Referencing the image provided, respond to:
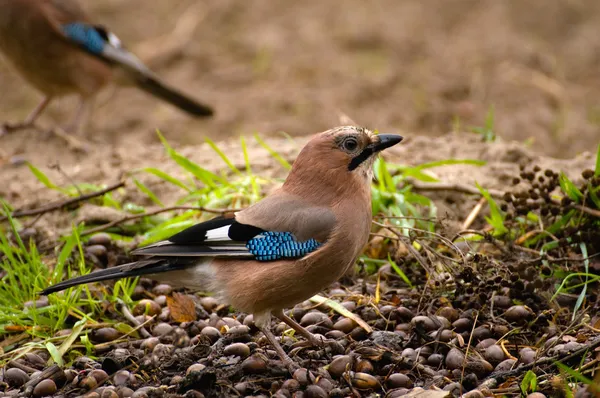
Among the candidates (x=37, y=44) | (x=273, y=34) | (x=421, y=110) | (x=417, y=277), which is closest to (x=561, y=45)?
(x=421, y=110)

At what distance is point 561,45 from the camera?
1094 centimetres

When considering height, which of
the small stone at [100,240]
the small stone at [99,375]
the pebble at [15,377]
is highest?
the small stone at [100,240]

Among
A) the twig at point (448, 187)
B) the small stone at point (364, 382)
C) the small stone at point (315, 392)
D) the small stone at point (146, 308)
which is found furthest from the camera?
the twig at point (448, 187)

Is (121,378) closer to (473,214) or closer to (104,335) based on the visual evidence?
(104,335)

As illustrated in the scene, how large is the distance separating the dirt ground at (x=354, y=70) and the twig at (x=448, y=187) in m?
3.07

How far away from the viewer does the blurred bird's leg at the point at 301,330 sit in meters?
4.12

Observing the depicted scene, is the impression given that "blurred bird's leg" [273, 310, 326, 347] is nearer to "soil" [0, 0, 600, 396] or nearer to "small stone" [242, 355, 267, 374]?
"soil" [0, 0, 600, 396]

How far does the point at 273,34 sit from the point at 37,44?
3.54 m

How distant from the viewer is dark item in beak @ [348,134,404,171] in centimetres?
416

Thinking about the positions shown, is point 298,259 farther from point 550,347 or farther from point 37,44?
point 37,44

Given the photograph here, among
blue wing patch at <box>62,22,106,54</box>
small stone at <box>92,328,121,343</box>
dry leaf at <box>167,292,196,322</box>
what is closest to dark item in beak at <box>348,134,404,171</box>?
dry leaf at <box>167,292,196,322</box>

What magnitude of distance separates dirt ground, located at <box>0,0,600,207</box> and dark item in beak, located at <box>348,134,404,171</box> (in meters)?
3.68

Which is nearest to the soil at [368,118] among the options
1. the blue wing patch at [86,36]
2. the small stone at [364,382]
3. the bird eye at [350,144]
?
the small stone at [364,382]

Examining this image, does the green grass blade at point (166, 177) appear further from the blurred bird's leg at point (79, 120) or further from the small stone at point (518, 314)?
the small stone at point (518, 314)
